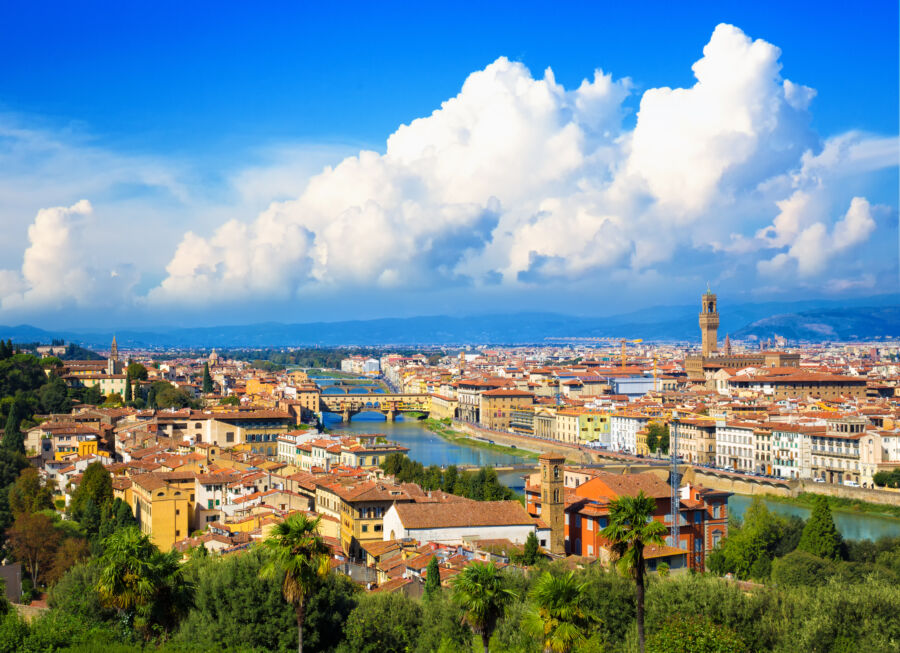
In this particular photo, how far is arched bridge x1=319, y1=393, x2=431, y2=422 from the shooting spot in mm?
61719

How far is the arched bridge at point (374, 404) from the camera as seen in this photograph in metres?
61.7

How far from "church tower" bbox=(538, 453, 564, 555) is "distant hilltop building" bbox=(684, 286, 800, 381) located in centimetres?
5201

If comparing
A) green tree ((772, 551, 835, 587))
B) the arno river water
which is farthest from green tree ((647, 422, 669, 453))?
green tree ((772, 551, 835, 587))

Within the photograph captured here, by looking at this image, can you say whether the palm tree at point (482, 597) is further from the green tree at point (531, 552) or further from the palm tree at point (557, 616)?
the green tree at point (531, 552)

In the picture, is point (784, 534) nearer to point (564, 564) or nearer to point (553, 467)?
point (553, 467)

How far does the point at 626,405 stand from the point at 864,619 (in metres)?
37.4

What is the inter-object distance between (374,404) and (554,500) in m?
48.5

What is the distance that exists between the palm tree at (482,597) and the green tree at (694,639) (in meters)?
1.82

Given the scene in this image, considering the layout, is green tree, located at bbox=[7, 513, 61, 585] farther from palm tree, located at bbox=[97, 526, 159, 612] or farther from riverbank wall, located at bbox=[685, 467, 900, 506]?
riverbank wall, located at bbox=[685, 467, 900, 506]

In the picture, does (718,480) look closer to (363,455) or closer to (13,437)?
(363,455)

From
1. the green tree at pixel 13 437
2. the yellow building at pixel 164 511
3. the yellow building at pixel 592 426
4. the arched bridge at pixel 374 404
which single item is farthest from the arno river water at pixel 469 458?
the green tree at pixel 13 437

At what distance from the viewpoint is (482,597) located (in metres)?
8.45

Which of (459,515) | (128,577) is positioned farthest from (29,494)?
(128,577)

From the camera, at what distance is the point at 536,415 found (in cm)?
5041
